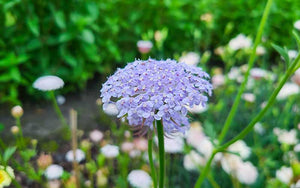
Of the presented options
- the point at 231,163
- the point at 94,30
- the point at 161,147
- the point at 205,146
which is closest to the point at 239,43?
the point at 205,146

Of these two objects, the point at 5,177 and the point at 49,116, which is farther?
the point at 49,116

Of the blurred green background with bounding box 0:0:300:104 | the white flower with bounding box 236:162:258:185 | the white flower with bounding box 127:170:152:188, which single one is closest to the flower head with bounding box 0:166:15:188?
the white flower with bounding box 127:170:152:188

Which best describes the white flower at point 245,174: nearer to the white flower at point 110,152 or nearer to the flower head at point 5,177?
→ the white flower at point 110,152

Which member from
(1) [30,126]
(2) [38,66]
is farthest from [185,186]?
(2) [38,66]

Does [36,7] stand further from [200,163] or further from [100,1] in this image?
[200,163]

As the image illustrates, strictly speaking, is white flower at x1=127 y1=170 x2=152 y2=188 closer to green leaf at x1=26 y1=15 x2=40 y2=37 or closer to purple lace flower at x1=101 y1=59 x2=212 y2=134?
purple lace flower at x1=101 y1=59 x2=212 y2=134

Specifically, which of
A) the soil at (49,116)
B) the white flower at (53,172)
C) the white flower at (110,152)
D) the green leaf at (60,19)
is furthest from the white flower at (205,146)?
the green leaf at (60,19)

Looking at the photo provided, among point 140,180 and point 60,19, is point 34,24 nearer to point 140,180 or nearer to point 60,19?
point 60,19
